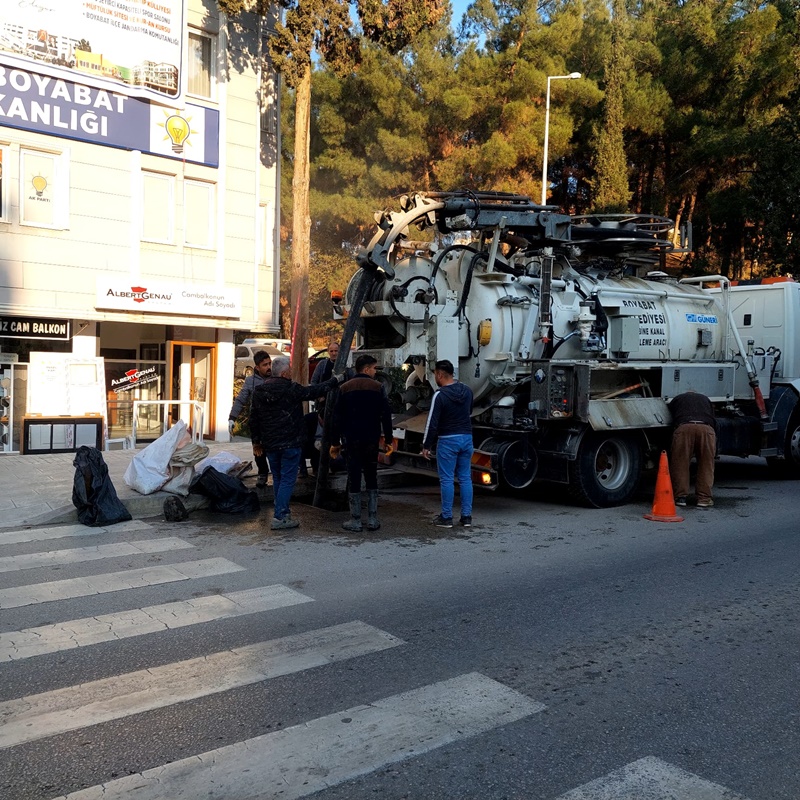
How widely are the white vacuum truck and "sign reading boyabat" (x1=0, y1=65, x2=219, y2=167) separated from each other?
722 cm

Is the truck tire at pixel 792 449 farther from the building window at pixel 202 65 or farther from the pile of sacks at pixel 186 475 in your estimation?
the building window at pixel 202 65

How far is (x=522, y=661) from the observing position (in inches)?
180

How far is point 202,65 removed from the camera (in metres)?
16.0

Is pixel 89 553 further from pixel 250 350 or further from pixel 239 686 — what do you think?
pixel 250 350

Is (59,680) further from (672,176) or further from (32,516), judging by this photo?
(672,176)

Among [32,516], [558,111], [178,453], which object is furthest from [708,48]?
[32,516]

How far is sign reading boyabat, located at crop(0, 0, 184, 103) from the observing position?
43.9ft

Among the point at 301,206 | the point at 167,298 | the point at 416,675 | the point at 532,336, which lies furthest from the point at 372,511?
the point at 301,206

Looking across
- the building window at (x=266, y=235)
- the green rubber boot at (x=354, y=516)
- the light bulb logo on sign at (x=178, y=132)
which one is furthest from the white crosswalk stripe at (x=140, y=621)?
the building window at (x=266, y=235)

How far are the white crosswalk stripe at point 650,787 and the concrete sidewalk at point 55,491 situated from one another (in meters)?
6.42

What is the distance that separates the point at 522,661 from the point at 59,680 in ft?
8.20

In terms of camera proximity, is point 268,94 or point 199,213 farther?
point 268,94

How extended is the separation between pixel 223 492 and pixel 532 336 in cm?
398

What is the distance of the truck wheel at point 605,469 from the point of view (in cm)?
934
